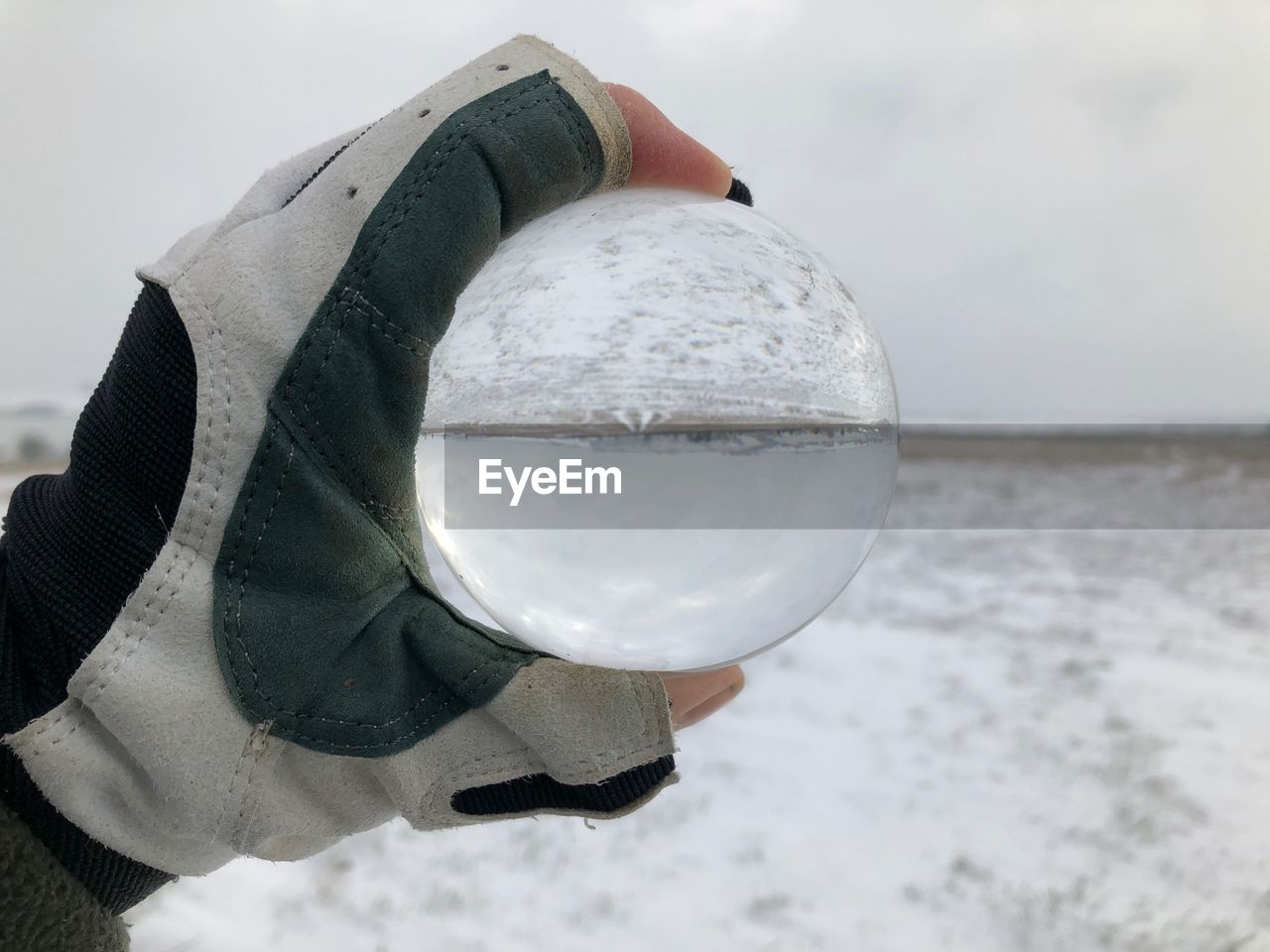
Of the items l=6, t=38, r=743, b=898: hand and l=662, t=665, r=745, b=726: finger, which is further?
l=662, t=665, r=745, b=726: finger

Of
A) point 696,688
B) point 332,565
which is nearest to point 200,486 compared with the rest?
point 332,565

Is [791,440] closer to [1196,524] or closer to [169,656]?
[169,656]

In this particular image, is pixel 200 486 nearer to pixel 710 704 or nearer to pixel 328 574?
pixel 328 574

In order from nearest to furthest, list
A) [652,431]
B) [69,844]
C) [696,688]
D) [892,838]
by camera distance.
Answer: [652,431], [69,844], [696,688], [892,838]

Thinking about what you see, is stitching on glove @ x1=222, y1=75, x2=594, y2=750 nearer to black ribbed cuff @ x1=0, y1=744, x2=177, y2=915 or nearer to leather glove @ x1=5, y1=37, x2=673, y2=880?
leather glove @ x1=5, y1=37, x2=673, y2=880
